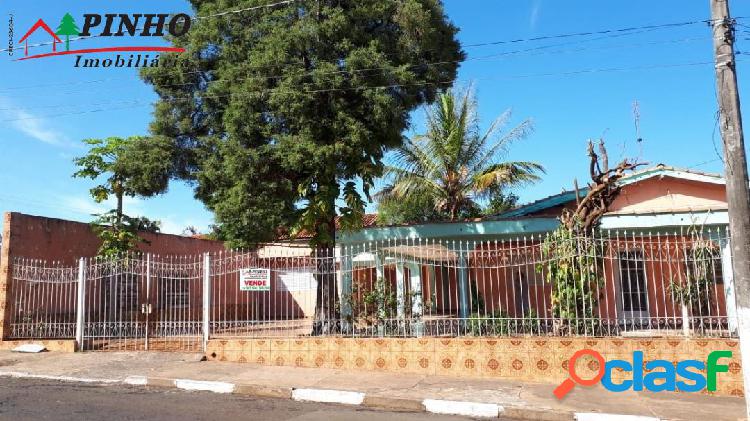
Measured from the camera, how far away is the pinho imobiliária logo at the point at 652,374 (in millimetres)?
8164

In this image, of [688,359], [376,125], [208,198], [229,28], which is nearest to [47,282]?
[208,198]

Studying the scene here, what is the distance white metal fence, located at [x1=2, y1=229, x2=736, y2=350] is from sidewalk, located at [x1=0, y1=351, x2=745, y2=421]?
0.86 metres

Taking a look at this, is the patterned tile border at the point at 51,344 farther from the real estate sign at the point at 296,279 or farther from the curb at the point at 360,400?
the real estate sign at the point at 296,279

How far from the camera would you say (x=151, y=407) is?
7246mm

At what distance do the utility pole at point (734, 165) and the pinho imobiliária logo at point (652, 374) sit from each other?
1.70 m

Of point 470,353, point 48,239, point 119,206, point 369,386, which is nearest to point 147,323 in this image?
point 48,239

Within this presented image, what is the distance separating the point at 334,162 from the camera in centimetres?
1156

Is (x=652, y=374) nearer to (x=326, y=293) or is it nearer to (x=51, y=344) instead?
(x=326, y=293)

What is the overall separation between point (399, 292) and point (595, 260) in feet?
10.6

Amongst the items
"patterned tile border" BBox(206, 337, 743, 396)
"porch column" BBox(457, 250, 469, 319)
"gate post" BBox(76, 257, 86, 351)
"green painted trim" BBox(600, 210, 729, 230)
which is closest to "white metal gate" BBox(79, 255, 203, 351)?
"gate post" BBox(76, 257, 86, 351)

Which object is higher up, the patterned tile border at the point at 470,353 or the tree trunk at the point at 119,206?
the tree trunk at the point at 119,206


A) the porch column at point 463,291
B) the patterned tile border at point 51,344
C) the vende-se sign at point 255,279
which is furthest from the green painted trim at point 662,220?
the patterned tile border at point 51,344

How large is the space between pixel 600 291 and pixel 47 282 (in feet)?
36.3

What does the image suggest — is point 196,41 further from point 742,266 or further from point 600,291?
point 742,266
